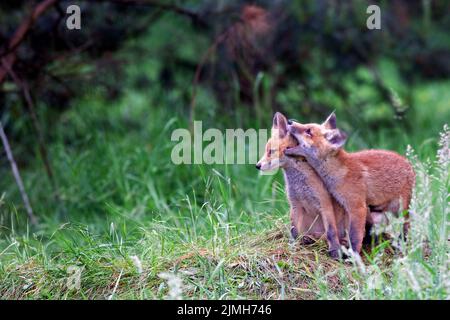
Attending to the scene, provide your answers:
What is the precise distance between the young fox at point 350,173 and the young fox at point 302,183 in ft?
0.15

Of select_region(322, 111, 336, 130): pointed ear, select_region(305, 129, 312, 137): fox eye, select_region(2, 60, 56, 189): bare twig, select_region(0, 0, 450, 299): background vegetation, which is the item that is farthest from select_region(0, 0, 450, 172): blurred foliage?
select_region(305, 129, 312, 137): fox eye

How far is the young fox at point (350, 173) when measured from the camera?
472cm

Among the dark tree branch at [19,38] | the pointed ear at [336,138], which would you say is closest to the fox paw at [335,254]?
the pointed ear at [336,138]

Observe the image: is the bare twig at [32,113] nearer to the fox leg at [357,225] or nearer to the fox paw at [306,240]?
the fox paw at [306,240]

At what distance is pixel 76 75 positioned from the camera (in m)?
8.26

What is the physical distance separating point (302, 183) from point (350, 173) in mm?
294

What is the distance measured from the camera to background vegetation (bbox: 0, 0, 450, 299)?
187 inches

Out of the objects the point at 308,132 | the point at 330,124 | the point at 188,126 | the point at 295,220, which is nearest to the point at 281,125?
the point at 308,132

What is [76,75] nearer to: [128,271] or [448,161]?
[128,271]

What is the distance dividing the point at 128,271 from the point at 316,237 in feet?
3.98

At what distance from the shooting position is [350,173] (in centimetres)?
478

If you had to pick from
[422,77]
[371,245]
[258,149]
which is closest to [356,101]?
[422,77]

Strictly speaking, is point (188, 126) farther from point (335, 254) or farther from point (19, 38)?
point (335, 254)

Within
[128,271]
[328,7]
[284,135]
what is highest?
[328,7]
